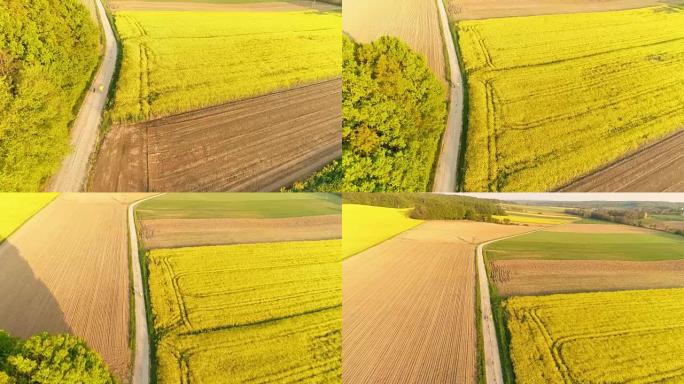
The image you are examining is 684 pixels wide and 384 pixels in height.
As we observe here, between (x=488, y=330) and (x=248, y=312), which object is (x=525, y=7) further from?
(x=248, y=312)

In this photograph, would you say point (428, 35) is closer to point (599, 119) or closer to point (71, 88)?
point (599, 119)

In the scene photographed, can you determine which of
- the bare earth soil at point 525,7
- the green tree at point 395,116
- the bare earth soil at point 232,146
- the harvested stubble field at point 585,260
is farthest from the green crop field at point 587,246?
the bare earth soil at point 525,7

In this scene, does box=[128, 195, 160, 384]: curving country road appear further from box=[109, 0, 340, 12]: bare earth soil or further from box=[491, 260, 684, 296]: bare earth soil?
box=[491, 260, 684, 296]: bare earth soil

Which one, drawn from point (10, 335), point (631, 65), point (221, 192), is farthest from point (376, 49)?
point (10, 335)

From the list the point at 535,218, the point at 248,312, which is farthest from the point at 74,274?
the point at 535,218

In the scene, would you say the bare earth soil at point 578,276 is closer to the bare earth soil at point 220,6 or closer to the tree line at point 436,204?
the tree line at point 436,204

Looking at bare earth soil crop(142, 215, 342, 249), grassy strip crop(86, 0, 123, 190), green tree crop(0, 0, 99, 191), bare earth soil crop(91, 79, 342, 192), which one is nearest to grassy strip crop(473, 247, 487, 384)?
bare earth soil crop(142, 215, 342, 249)
